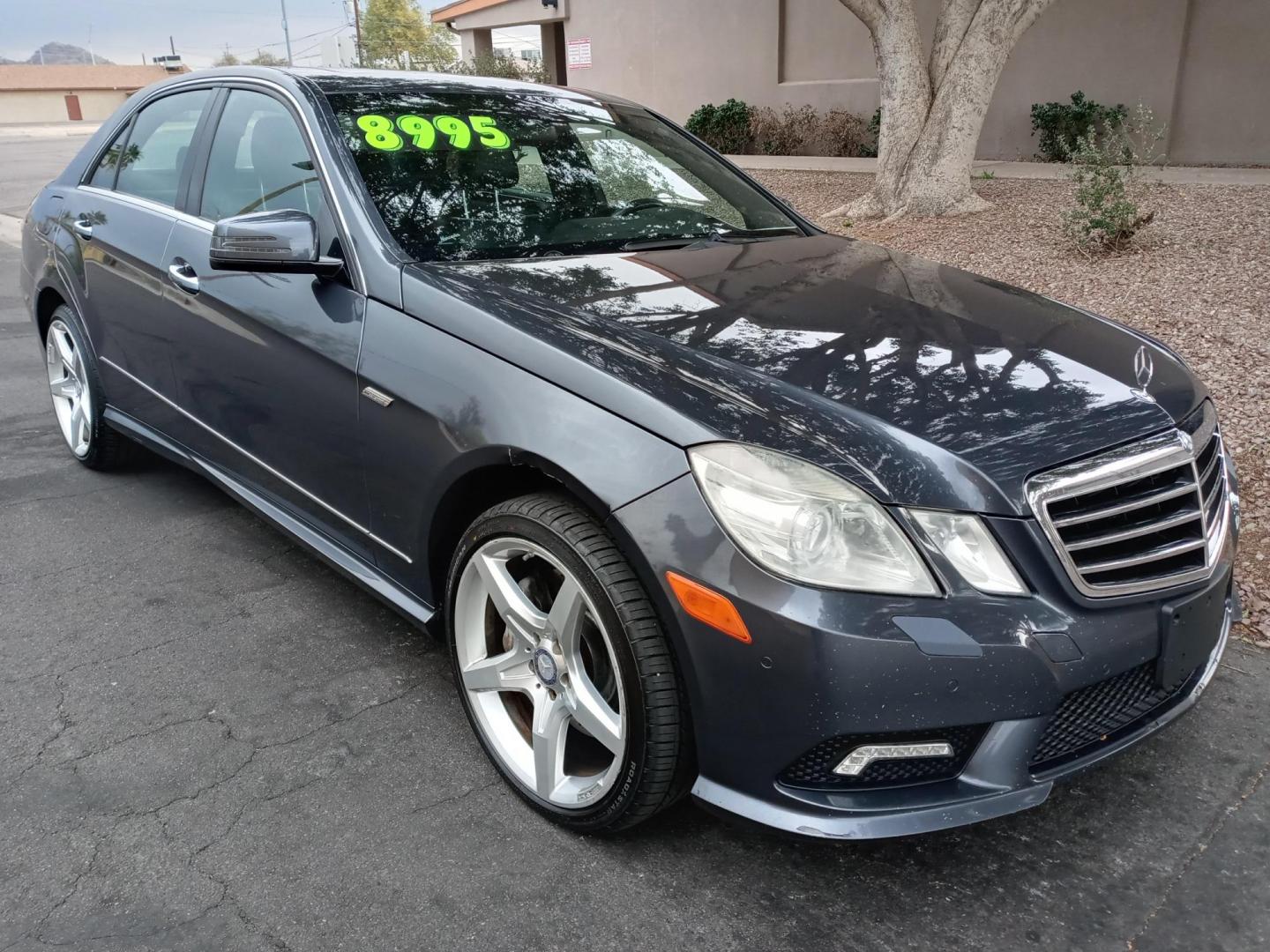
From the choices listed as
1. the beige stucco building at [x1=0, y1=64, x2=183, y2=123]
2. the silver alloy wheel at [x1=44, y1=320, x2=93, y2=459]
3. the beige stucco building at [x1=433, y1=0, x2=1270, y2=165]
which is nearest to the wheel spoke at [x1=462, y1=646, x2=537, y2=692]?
the silver alloy wheel at [x1=44, y1=320, x2=93, y2=459]

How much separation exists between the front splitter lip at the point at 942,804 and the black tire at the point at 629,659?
7.0 inches

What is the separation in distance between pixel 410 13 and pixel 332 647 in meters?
65.7

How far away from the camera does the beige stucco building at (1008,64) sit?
40.8ft

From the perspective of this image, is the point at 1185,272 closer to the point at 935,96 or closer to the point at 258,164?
the point at 935,96

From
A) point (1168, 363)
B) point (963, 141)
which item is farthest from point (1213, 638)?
point (963, 141)

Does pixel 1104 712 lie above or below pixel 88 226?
below

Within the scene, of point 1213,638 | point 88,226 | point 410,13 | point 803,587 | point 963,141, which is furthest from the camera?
point 410,13

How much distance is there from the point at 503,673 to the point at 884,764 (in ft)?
3.21

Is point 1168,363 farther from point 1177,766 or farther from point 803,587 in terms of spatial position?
point 803,587

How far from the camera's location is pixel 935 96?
31.0 feet

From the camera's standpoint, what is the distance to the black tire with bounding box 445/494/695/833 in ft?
7.02

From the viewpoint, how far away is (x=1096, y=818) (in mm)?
2523

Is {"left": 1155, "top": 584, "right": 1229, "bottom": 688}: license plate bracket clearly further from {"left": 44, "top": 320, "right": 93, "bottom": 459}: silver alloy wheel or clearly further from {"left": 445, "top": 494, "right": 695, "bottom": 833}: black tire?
{"left": 44, "top": 320, "right": 93, "bottom": 459}: silver alloy wheel

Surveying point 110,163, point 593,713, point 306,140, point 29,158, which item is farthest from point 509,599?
point 29,158
